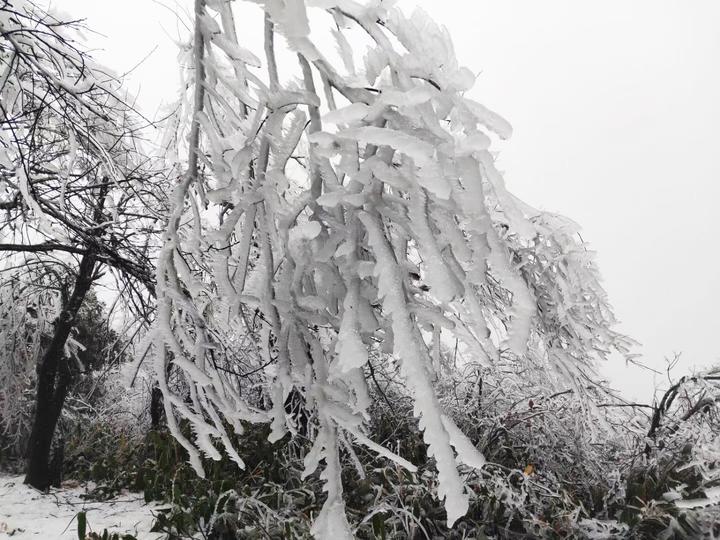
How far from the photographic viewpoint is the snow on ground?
4.09 m

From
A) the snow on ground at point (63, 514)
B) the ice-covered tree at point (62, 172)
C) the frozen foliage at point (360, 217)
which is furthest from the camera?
the snow on ground at point (63, 514)

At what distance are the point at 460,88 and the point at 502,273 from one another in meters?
0.28

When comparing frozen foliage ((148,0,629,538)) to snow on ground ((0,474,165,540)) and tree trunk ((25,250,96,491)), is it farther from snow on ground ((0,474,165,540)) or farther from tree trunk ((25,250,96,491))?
tree trunk ((25,250,96,491))

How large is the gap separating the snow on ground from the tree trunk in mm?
209

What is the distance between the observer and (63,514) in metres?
4.75

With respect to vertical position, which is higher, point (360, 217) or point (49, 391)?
point (360, 217)

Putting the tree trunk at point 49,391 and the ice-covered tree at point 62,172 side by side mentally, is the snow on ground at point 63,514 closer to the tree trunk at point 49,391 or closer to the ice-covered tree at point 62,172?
the tree trunk at point 49,391

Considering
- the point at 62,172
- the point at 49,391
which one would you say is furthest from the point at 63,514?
the point at 62,172

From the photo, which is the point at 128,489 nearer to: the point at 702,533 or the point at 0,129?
the point at 0,129

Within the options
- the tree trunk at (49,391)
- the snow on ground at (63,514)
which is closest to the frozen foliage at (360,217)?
the snow on ground at (63,514)

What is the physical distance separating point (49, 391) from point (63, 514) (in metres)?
1.65

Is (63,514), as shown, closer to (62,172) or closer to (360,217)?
(62,172)

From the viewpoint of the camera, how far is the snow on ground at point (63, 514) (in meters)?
4.09

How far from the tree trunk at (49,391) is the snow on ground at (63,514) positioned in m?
0.21
